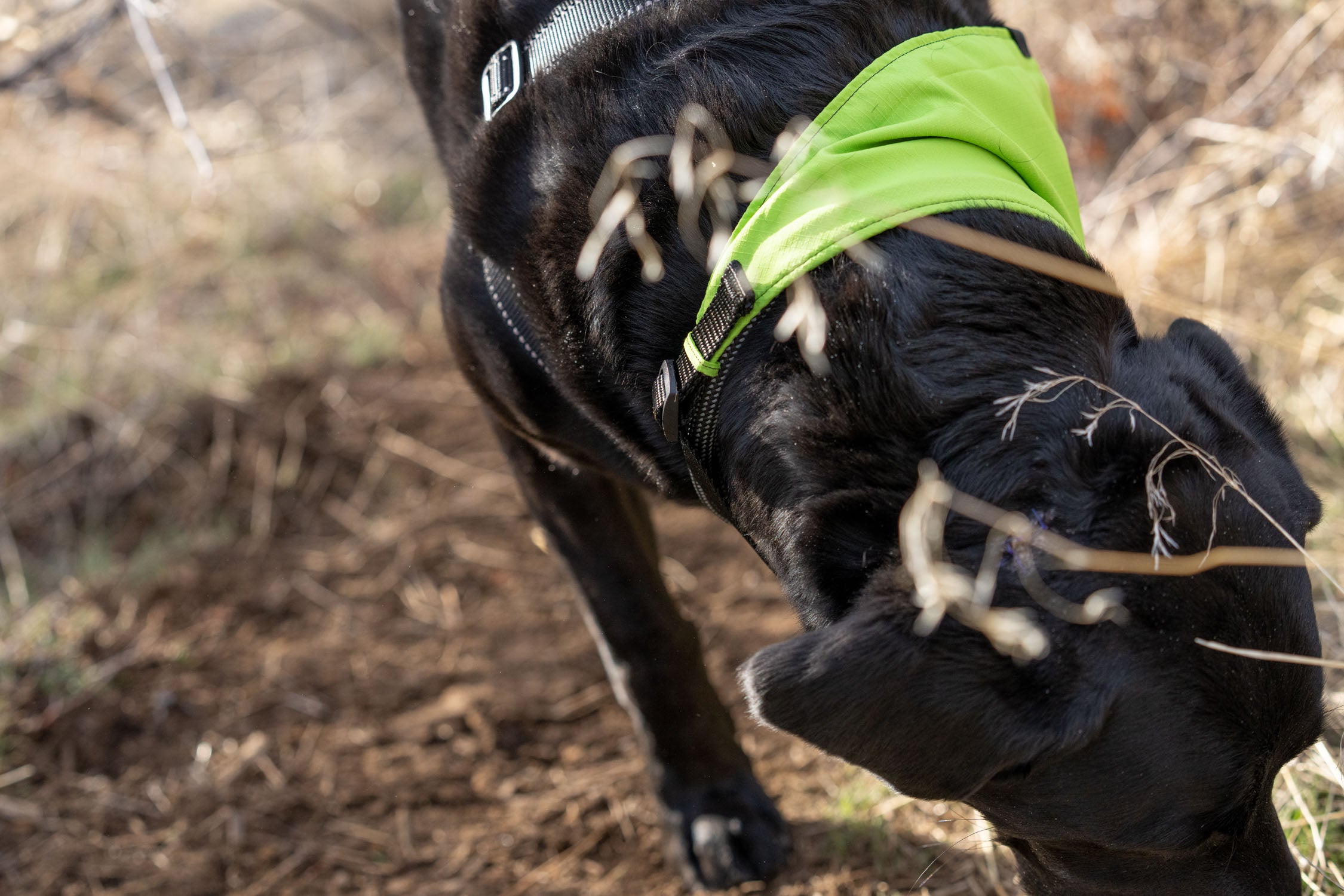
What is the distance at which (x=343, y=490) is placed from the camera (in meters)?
4.18

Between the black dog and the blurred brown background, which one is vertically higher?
the black dog

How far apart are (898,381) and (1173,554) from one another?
1.33 ft

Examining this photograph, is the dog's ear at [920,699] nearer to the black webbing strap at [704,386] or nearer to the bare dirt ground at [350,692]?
the black webbing strap at [704,386]

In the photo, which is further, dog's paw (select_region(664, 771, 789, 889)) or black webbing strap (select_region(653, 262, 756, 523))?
dog's paw (select_region(664, 771, 789, 889))

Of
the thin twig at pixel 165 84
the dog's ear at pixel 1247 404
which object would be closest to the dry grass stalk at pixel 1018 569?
the dog's ear at pixel 1247 404

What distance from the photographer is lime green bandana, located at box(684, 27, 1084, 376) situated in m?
1.58

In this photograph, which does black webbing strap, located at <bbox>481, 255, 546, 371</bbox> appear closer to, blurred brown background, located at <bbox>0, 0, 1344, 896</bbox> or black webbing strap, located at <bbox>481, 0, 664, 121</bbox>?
black webbing strap, located at <bbox>481, 0, 664, 121</bbox>

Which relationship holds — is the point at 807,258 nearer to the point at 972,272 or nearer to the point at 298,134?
the point at 972,272

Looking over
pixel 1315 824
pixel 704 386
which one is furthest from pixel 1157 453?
pixel 1315 824

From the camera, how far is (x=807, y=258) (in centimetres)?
157

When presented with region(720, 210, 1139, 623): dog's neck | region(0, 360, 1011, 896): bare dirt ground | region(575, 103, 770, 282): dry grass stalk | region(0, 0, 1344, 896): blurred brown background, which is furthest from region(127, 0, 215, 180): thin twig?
region(720, 210, 1139, 623): dog's neck

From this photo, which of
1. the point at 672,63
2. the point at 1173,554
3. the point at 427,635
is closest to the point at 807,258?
the point at 672,63

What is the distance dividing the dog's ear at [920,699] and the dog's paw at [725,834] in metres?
1.14

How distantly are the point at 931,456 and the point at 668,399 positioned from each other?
0.41 meters
